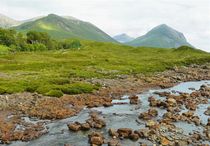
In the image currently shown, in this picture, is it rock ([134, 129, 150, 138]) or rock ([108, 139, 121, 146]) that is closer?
rock ([108, 139, 121, 146])

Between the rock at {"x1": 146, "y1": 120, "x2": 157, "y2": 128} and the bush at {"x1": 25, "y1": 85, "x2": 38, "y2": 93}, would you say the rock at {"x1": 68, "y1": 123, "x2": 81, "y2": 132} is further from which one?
the bush at {"x1": 25, "y1": 85, "x2": 38, "y2": 93}

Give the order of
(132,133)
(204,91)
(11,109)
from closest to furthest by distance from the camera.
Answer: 1. (132,133)
2. (11,109)
3. (204,91)

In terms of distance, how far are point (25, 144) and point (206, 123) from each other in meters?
25.4

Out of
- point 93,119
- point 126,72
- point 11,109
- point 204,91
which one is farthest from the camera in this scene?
point 126,72

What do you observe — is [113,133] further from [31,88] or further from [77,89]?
[31,88]

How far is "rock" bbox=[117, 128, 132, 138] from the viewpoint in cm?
4088

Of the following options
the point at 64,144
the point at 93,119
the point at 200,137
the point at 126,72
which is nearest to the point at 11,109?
the point at 93,119

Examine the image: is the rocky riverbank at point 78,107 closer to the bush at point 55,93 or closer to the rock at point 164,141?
the rock at point 164,141

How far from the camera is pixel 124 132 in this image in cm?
4128

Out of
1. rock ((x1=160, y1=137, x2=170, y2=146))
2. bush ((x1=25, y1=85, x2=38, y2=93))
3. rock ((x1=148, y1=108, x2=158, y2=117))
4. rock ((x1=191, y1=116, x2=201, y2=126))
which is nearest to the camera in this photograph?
rock ((x1=160, y1=137, x2=170, y2=146))

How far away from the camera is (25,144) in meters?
37.7

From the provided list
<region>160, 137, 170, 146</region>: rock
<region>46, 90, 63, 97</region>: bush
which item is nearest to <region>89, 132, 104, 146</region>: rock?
<region>160, 137, 170, 146</region>: rock

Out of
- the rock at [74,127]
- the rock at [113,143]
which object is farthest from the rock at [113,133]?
the rock at [74,127]

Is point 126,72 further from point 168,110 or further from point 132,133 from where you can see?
point 132,133
